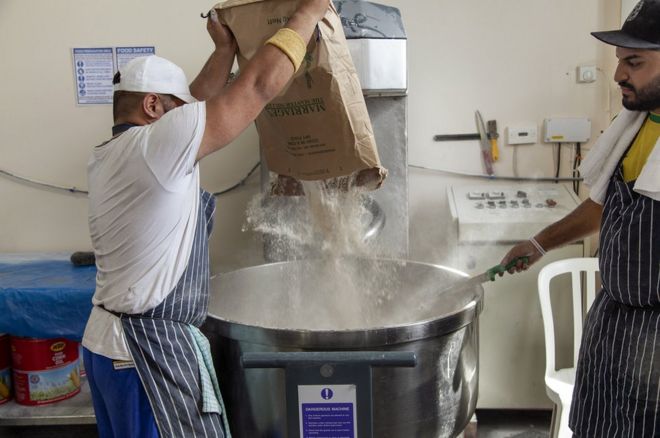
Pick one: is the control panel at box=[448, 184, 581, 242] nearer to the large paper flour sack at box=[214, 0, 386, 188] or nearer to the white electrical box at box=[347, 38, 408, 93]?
the white electrical box at box=[347, 38, 408, 93]

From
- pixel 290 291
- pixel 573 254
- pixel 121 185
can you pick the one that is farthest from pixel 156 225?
pixel 573 254

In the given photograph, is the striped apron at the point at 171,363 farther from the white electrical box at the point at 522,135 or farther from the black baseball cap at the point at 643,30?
the white electrical box at the point at 522,135

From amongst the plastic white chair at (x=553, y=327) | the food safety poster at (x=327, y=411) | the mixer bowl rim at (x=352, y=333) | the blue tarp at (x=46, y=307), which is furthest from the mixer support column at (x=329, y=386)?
the blue tarp at (x=46, y=307)

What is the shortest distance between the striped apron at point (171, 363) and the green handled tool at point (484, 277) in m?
0.75

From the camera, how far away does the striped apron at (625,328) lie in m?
1.32

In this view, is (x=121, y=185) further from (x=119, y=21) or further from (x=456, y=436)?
(x=119, y=21)

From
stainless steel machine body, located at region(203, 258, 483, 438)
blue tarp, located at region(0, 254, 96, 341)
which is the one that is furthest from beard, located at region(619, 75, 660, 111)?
blue tarp, located at region(0, 254, 96, 341)

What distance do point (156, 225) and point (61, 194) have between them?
1806mm

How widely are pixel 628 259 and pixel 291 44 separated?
860mm

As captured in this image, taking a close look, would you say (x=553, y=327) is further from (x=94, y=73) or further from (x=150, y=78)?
(x=94, y=73)

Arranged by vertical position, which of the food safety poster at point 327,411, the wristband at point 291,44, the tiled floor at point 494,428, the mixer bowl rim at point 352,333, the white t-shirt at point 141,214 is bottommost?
the tiled floor at point 494,428

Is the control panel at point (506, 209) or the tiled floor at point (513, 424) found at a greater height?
the control panel at point (506, 209)

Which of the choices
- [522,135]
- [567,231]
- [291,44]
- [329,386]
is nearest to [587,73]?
[522,135]

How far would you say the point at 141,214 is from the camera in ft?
4.35
